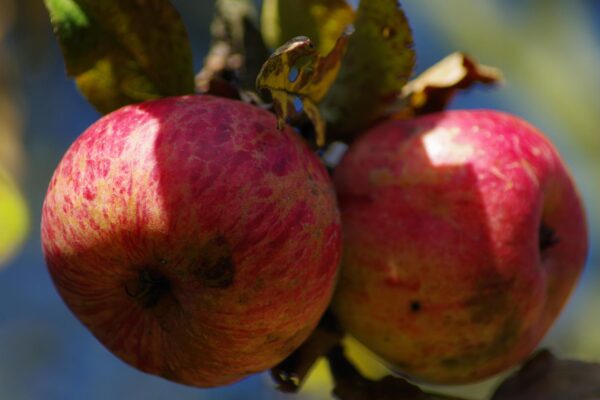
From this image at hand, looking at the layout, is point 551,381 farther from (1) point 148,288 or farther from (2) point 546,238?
(1) point 148,288

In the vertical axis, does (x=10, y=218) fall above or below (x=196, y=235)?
below

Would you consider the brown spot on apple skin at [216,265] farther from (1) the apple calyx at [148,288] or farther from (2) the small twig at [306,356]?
(2) the small twig at [306,356]

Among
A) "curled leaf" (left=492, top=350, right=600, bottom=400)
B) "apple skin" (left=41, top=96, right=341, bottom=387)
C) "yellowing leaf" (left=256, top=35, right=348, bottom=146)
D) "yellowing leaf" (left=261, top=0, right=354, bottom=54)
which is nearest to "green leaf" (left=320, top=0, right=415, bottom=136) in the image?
"yellowing leaf" (left=261, top=0, right=354, bottom=54)

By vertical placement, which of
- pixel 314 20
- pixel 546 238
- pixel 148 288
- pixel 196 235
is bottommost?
pixel 546 238

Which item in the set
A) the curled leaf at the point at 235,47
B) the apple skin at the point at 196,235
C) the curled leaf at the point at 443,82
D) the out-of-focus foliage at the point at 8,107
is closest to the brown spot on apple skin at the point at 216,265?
the apple skin at the point at 196,235

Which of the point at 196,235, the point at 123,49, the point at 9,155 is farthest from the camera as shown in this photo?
the point at 9,155

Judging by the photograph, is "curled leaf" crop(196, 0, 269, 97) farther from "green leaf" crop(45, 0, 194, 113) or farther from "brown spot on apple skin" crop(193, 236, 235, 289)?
"brown spot on apple skin" crop(193, 236, 235, 289)

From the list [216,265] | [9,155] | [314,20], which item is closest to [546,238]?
[314,20]
